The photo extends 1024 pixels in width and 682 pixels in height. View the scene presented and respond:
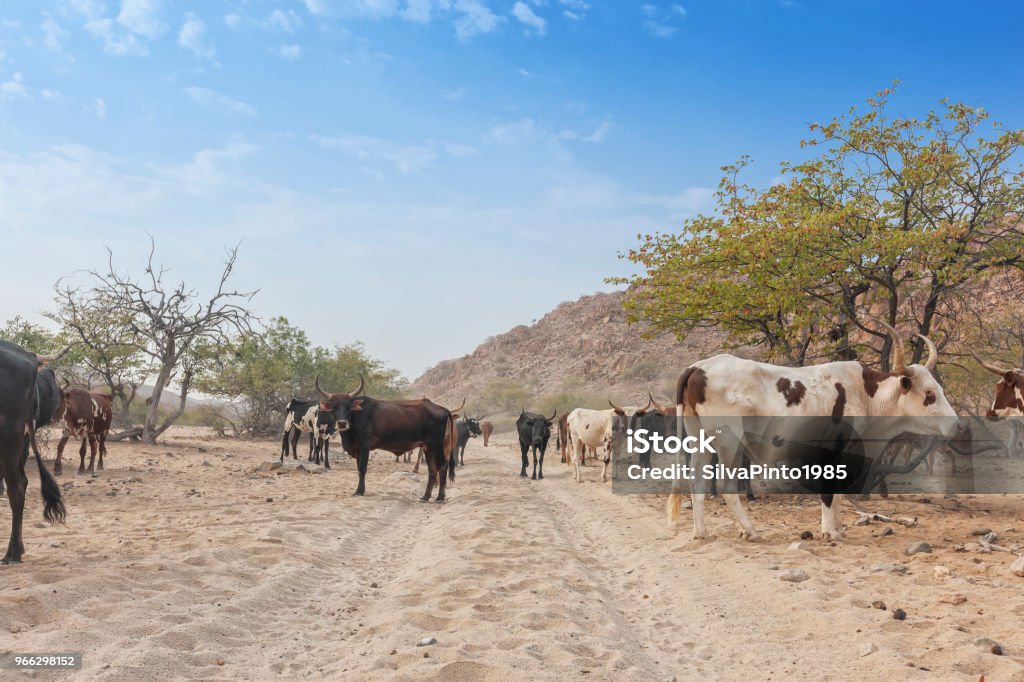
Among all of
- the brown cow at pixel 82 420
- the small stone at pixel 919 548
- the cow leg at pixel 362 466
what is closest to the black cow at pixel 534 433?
the cow leg at pixel 362 466

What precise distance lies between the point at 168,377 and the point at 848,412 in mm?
23486

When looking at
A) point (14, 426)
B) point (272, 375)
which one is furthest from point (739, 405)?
point (272, 375)

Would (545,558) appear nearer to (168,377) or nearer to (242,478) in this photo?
(242,478)

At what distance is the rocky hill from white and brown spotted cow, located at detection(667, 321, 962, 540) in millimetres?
38568

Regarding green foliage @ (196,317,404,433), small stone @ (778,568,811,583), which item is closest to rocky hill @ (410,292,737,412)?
green foliage @ (196,317,404,433)

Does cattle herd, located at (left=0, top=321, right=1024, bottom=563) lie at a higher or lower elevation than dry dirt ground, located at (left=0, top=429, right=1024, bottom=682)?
higher

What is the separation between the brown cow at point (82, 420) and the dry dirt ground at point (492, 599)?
17.2ft

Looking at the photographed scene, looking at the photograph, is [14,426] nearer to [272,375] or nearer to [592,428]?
[592,428]

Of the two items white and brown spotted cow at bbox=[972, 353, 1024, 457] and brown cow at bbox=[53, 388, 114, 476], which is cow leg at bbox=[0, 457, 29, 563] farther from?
white and brown spotted cow at bbox=[972, 353, 1024, 457]

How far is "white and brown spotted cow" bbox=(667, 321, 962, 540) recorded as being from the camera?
827 cm

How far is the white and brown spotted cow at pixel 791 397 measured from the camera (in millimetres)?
8266

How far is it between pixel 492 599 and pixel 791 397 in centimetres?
528

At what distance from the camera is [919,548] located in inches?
273

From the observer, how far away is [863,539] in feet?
26.0
